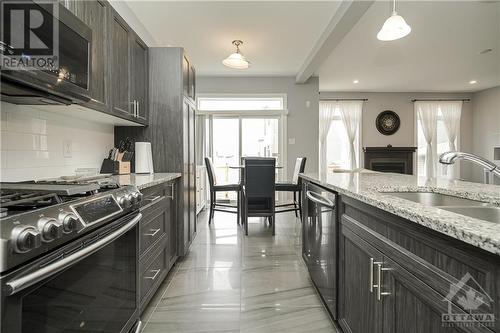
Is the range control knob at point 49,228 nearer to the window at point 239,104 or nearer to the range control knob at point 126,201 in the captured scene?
the range control knob at point 126,201

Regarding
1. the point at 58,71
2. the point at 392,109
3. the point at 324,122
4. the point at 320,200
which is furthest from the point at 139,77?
the point at 392,109

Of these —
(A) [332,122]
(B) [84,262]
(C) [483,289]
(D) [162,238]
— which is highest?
(A) [332,122]

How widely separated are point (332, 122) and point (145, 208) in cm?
690

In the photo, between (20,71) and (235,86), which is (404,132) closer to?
(235,86)

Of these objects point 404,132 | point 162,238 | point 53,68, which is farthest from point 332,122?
point 53,68

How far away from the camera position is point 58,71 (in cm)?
145

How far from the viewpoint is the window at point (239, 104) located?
652cm

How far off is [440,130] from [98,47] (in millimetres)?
8686

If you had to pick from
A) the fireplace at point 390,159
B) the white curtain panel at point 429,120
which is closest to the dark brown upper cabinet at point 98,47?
the fireplace at point 390,159

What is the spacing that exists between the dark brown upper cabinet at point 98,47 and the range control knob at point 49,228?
1.13 m

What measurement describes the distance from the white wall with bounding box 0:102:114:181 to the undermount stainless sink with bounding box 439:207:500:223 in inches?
83.9

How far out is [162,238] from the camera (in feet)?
7.63

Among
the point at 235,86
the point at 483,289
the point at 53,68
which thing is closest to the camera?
the point at 483,289

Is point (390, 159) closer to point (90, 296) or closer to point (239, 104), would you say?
point (239, 104)
